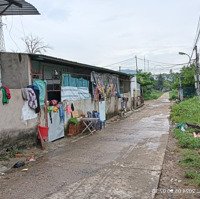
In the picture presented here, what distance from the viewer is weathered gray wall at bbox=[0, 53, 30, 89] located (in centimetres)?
1091

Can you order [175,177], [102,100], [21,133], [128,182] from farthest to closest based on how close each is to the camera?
[102,100] < [21,133] < [175,177] < [128,182]

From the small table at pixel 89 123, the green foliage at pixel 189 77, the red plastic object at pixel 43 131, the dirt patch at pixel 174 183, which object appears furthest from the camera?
the green foliage at pixel 189 77

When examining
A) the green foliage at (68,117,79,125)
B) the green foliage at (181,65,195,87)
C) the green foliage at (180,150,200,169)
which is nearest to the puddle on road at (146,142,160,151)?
the green foliage at (180,150,200,169)

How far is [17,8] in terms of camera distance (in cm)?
924

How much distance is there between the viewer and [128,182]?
6.95 m

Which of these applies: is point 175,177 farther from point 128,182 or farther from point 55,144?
point 55,144

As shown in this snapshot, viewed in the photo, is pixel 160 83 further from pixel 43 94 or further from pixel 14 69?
pixel 14 69

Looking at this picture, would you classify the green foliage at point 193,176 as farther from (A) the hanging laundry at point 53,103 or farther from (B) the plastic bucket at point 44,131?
(A) the hanging laundry at point 53,103

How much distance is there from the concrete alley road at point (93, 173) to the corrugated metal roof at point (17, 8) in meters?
4.24

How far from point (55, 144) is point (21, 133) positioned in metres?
1.84

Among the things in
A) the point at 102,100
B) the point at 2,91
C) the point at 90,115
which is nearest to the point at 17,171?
the point at 2,91

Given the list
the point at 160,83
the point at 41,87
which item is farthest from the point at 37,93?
the point at 160,83

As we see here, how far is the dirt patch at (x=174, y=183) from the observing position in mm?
6223

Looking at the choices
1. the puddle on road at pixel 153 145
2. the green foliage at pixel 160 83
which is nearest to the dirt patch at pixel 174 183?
the puddle on road at pixel 153 145
